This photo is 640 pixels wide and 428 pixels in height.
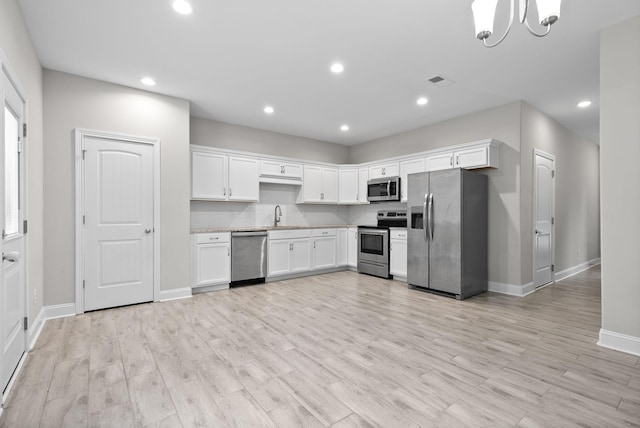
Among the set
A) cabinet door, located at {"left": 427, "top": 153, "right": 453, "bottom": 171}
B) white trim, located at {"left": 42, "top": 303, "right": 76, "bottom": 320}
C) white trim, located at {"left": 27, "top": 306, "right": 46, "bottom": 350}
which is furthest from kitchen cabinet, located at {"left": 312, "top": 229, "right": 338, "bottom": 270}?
white trim, located at {"left": 27, "top": 306, "right": 46, "bottom": 350}

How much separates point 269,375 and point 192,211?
11.5ft

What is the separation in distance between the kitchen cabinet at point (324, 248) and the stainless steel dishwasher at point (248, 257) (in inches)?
41.6

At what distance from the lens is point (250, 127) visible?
5.66m

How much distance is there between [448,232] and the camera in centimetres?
429

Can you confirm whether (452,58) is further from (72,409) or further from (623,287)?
(72,409)

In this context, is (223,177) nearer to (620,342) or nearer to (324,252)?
(324,252)

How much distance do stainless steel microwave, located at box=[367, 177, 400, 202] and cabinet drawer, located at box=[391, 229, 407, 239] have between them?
0.63 m

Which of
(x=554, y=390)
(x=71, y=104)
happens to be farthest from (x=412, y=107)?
(x=71, y=104)

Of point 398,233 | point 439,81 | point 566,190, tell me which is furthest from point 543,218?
point 439,81

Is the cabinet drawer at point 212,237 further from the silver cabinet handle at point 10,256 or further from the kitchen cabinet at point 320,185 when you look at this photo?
the silver cabinet handle at point 10,256

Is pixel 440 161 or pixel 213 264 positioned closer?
pixel 213 264

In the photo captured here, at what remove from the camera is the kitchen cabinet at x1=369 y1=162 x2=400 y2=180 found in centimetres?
567

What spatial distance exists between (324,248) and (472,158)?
2964 millimetres

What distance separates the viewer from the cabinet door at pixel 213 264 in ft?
14.7
